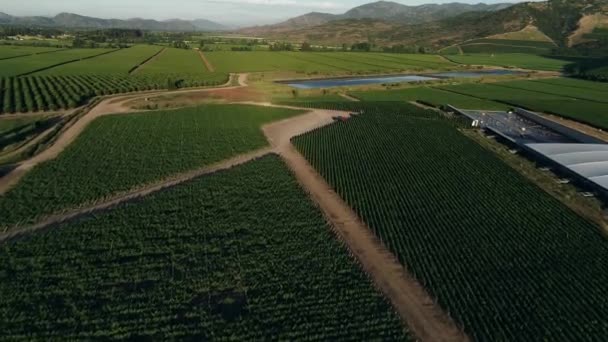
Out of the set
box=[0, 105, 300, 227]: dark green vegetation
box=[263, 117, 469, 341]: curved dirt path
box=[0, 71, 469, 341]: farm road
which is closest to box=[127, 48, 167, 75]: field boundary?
box=[0, 105, 300, 227]: dark green vegetation

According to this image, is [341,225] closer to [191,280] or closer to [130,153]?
[191,280]

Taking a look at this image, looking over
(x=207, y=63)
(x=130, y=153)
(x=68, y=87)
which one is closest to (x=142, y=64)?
(x=207, y=63)

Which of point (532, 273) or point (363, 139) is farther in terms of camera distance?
point (363, 139)

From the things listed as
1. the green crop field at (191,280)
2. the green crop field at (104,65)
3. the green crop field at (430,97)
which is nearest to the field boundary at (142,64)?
the green crop field at (104,65)

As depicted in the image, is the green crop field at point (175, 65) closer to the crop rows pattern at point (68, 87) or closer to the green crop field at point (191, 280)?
the crop rows pattern at point (68, 87)

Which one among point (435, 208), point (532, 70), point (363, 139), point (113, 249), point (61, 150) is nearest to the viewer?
point (113, 249)

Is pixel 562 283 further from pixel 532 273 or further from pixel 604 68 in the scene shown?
pixel 604 68

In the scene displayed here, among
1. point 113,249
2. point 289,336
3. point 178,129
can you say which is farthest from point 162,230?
point 178,129
